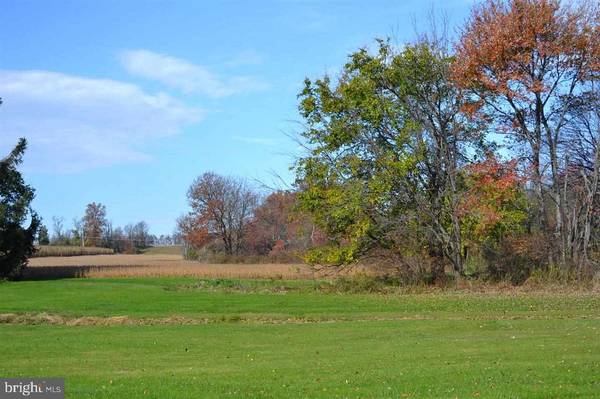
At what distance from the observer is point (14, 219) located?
59250 millimetres

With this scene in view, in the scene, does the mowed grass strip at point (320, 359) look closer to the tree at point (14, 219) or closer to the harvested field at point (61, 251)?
the tree at point (14, 219)

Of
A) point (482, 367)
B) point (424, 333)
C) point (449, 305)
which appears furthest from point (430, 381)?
point (449, 305)

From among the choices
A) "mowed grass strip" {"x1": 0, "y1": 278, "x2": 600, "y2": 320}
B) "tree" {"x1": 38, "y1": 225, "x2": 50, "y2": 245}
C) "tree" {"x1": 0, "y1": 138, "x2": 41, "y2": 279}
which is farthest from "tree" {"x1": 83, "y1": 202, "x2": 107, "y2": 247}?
"mowed grass strip" {"x1": 0, "y1": 278, "x2": 600, "y2": 320}

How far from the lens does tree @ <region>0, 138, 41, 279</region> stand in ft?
191

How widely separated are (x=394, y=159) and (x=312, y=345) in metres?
20.2

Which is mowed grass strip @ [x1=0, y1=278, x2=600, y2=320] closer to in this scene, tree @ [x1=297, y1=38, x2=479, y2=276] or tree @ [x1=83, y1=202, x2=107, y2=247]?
tree @ [x1=297, y1=38, x2=479, y2=276]

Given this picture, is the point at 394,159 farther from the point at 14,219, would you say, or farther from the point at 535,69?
the point at 14,219

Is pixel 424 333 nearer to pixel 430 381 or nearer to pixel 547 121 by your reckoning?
pixel 430 381

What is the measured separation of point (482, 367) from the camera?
1202 cm

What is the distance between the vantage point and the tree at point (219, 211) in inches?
4033

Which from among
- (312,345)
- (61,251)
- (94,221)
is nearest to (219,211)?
(61,251)

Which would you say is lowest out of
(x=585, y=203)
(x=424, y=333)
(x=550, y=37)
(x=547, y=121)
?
(x=424, y=333)

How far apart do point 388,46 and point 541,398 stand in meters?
29.9

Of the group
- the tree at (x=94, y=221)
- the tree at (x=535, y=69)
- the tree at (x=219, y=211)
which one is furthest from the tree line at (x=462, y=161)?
the tree at (x=94, y=221)
